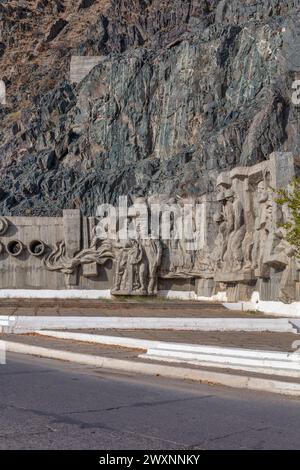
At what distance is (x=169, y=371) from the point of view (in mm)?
9000

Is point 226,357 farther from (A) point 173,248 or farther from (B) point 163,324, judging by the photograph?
(A) point 173,248

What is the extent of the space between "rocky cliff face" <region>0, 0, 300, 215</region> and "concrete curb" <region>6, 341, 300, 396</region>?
3129 cm

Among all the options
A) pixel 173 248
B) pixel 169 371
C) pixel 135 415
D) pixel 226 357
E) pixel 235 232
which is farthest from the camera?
pixel 173 248

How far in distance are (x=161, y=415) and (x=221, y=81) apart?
4837cm

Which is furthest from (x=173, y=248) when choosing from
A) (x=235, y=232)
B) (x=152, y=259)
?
(x=235, y=232)

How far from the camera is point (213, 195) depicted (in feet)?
81.5

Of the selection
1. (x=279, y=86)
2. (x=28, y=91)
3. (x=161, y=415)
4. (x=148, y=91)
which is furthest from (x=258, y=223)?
(x=28, y=91)

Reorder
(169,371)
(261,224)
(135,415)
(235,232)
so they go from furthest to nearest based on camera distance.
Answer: (235,232) < (261,224) < (169,371) < (135,415)

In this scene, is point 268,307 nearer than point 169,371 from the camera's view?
No

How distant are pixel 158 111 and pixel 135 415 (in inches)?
2031

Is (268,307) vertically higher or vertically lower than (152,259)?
→ lower

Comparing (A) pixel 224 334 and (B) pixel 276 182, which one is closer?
(A) pixel 224 334

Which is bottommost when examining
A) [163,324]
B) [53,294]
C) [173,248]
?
[53,294]
